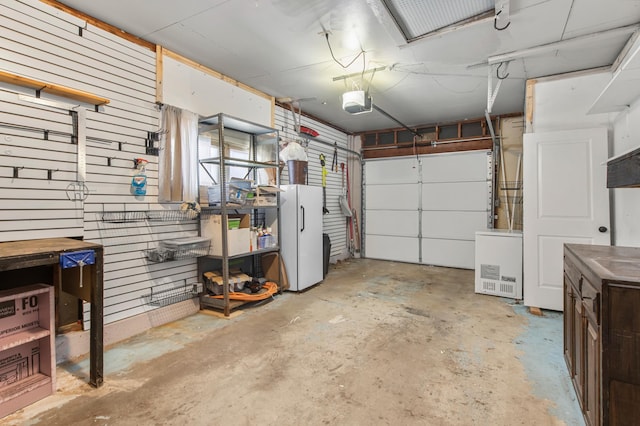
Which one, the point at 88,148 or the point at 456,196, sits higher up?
the point at 88,148

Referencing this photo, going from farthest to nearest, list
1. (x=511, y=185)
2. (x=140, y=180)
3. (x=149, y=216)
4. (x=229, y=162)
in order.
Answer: (x=511, y=185) < (x=229, y=162) < (x=149, y=216) < (x=140, y=180)

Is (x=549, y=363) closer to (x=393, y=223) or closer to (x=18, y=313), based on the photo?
(x=18, y=313)

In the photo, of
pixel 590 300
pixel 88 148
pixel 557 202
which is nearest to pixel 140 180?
pixel 88 148

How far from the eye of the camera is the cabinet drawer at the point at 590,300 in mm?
1436

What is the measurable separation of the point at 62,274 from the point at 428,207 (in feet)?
19.7

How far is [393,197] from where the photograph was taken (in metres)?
6.98

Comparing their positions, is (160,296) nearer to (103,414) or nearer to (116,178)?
(116,178)

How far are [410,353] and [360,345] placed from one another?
0.44m

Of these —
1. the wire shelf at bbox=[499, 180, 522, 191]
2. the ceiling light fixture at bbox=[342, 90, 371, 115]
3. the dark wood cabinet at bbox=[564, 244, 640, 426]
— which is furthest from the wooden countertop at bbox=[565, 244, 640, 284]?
the wire shelf at bbox=[499, 180, 522, 191]

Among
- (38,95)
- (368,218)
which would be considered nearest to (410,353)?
(38,95)

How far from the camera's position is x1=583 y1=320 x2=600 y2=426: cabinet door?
1475 mm

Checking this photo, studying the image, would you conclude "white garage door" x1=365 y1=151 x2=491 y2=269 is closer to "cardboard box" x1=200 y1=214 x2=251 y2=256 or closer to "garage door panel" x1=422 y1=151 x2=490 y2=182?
"garage door panel" x1=422 y1=151 x2=490 y2=182

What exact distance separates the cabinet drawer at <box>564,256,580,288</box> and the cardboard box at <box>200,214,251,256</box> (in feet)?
10.3

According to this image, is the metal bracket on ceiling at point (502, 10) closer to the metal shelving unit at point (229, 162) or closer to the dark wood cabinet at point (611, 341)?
the dark wood cabinet at point (611, 341)
